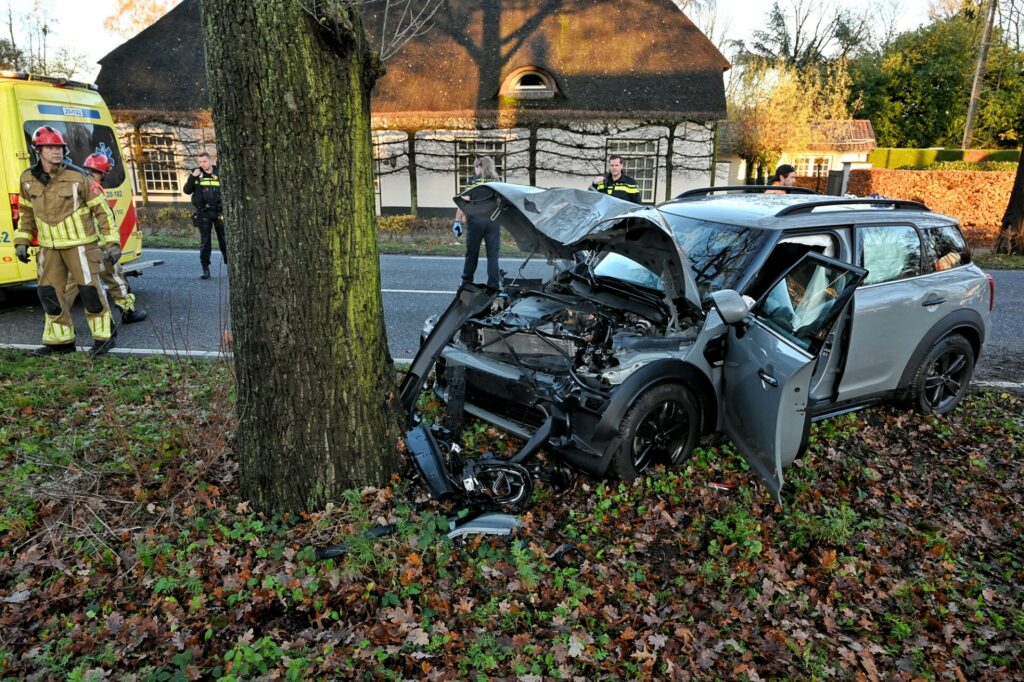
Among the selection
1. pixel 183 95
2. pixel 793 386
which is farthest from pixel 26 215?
pixel 183 95

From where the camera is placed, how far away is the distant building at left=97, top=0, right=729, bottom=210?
20875 millimetres

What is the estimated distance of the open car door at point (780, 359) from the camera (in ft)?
11.9

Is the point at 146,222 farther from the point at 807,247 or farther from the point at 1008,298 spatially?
the point at 1008,298

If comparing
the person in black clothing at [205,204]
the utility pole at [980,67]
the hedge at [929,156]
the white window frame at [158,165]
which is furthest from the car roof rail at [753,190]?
the hedge at [929,156]

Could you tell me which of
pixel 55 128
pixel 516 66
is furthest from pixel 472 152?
pixel 55 128

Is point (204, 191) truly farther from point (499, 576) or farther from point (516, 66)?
point (516, 66)

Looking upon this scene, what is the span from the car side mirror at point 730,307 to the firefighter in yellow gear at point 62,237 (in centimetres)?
574

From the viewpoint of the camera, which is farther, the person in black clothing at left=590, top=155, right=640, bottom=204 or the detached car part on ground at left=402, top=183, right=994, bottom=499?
the person in black clothing at left=590, top=155, right=640, bottom=204

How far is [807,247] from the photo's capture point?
4.76 metres

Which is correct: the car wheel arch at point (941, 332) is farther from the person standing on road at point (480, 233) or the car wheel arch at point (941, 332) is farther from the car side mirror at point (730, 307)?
the person standing on road at point (480, 233)

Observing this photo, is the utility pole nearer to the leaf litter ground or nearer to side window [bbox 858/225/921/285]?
side window [bbox 858/225/921/285]

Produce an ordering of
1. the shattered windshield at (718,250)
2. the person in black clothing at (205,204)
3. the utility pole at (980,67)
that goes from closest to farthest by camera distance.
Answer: the shattered windshield at (718,250), the person in black clothing at (205,204), the utility pole at (980,67)

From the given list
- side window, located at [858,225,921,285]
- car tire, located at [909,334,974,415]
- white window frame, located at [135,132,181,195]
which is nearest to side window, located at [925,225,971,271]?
side window, located at [858,225,921,285]

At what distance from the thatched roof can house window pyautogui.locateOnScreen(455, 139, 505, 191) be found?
0.92 meters
